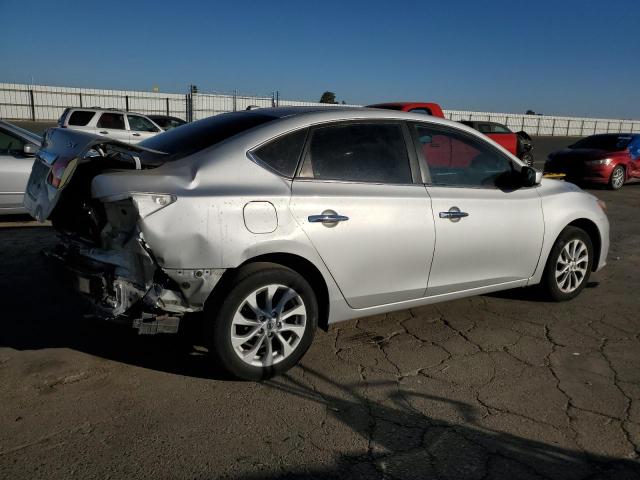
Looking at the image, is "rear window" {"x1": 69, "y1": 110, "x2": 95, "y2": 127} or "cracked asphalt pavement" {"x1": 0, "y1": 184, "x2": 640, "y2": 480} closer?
"cracked asphalt pavement" {"x1": 0, "y1": 184, "x2": 640, "y2": 480}

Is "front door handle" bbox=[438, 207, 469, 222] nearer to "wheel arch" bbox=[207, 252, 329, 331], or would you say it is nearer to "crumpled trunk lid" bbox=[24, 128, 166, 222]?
"wheel arch" bbox=[207, 252, 329, 331]

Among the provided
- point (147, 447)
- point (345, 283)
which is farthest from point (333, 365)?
point (147, 447)

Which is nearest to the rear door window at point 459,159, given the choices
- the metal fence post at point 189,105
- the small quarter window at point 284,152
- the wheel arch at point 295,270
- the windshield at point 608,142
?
the small quarter window at point 284,152

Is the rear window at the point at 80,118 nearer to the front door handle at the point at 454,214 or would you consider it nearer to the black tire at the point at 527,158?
the black tire at the point at 527,158

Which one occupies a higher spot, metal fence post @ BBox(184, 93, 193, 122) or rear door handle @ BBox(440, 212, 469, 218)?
metal fence post @ BBox(184, 93, 193, 122)

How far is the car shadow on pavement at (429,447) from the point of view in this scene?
254cm

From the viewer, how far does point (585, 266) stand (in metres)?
5.05

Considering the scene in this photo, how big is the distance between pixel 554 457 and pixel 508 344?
1431 mm

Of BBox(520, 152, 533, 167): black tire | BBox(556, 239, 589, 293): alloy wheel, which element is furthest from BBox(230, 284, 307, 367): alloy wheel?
BBox(520, 152, 533, 167): black tire

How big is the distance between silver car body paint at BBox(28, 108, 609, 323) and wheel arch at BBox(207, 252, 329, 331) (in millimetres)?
41

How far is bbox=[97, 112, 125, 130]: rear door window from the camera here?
49.5ft

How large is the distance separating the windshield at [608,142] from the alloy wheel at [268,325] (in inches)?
509

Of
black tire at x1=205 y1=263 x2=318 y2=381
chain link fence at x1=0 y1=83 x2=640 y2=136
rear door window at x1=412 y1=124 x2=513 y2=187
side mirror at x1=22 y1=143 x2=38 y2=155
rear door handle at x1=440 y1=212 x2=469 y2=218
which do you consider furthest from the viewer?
chain link fence at x1=0 y1=83 x2=640 y2=136

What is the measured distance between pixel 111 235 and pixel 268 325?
105 cm
